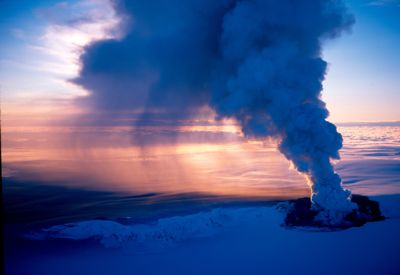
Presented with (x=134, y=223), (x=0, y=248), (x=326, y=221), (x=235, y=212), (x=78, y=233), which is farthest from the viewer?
(x=235, y=212)

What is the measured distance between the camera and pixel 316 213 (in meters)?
28.5

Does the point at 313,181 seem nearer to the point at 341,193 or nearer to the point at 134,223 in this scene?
the point at 341,193

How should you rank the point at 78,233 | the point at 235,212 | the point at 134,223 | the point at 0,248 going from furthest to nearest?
the point at 235,212 → the point at 134,223 → the point at 78,233 → the point at 0,248

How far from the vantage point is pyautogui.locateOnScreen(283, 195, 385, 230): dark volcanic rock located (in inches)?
1078

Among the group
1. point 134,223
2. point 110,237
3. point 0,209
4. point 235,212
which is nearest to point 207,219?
point 235,212

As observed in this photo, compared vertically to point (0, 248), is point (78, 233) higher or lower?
lower

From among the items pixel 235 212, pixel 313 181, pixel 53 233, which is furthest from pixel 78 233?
pixel 313 181

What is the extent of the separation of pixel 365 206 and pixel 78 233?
2704cm

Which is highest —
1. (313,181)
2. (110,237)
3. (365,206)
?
(313,181)

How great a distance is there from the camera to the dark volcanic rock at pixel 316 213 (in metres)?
27.4

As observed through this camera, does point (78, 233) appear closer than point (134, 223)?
Yes

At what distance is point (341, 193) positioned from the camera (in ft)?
89.9

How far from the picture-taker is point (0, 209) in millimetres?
8773

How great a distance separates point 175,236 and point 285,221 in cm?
999
